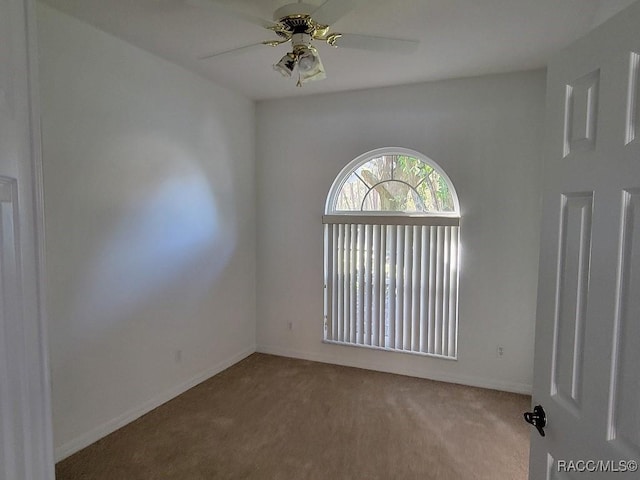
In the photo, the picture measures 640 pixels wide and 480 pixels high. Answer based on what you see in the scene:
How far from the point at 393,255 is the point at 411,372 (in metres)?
1.14

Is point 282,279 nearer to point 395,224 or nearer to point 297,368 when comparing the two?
point 297,368

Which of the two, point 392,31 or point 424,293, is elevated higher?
point 392,31

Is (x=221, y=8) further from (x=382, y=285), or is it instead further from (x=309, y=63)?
(x=382, y=285)

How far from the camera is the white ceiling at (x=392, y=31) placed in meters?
2.16

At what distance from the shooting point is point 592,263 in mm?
929

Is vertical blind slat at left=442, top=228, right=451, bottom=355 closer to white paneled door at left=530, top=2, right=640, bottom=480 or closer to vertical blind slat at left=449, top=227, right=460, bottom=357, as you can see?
vertical blind slat at left=449, top=227, right=460, bottom=357

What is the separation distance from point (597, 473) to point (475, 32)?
2502 millimetres

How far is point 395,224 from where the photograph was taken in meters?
3.60

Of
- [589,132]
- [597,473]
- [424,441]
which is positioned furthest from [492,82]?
[597,473]

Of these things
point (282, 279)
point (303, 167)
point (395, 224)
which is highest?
point (303, 167)

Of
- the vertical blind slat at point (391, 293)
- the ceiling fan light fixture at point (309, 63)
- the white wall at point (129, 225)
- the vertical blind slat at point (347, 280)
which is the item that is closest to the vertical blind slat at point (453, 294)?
the vertical blind slat at point (391, 293)

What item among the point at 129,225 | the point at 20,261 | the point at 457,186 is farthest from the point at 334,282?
the point at 20,261

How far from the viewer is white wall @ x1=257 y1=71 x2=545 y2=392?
323 centimetres

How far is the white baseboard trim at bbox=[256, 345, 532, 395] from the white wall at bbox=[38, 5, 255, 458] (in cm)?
61
